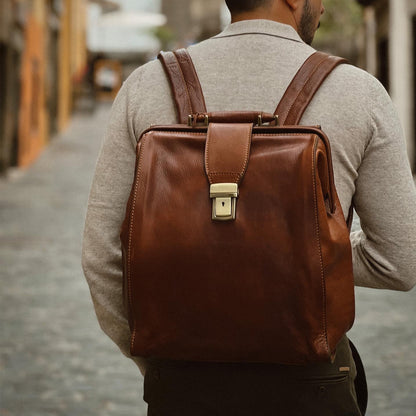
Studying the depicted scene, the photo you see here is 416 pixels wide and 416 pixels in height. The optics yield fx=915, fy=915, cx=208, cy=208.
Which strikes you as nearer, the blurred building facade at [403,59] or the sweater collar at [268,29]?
the sweater collar at [268,29]

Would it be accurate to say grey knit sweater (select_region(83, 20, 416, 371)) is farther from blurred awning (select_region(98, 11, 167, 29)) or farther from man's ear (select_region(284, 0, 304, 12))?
blurred awning (select_region(98, 11, 167, 29))

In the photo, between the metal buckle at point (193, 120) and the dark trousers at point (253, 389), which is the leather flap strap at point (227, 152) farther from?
the dark trousers at point (253, 389)

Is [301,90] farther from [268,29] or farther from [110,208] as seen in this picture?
[110,208]

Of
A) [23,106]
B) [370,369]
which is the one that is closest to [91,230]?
[370,369]

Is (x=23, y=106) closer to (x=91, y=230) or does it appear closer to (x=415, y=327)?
(x=415, y=327)

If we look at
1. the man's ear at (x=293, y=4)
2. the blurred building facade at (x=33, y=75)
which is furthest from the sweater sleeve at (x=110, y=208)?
the blurred building facade at (x=33, y=75)

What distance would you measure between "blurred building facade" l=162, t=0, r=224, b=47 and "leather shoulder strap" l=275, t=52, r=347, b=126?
41188mm

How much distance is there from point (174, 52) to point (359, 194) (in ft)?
1.55

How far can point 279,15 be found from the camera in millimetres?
1882

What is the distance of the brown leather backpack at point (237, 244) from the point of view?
1.63 m

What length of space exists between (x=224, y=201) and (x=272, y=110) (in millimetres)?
262

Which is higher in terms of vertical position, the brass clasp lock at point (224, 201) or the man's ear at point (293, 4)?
the man's ear at point (293, 4)

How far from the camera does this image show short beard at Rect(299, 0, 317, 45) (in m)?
1.92

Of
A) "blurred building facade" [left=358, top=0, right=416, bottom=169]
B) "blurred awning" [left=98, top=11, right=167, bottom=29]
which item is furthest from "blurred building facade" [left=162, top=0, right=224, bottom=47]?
"blurred building facade" [left=358, top=0, right=416, bottom=169]
